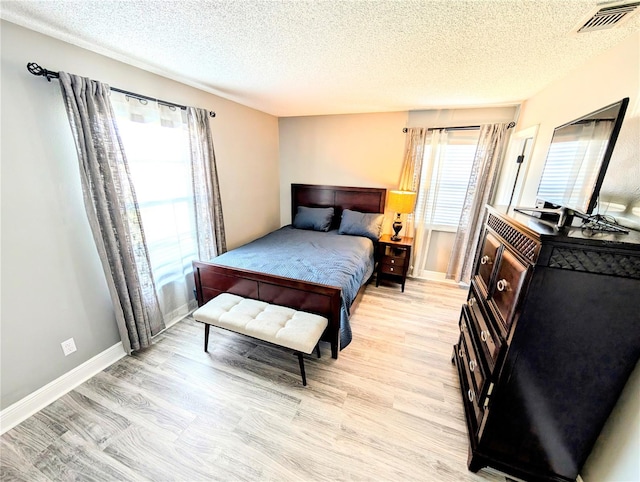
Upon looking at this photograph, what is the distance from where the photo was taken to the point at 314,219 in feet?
12.1

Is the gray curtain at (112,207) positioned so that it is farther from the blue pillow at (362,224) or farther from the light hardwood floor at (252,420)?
the blue pillow at (362,224)

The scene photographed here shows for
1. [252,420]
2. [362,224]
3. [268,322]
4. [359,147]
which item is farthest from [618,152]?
[359,147]

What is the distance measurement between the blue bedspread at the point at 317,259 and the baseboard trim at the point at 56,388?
1103 millimetres

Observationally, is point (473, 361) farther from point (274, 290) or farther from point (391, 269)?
point (391, 269)

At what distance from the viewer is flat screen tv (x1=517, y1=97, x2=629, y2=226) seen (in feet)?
3.50

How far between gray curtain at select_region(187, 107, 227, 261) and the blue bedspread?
243 millimetres

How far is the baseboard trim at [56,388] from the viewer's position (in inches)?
59.5

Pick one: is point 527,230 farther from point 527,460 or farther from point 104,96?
point 104,96

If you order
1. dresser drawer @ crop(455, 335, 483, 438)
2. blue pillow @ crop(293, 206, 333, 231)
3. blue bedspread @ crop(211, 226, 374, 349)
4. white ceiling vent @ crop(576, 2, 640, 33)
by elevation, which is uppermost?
white ceiling vent @ crop(576, 2, 640, 33)

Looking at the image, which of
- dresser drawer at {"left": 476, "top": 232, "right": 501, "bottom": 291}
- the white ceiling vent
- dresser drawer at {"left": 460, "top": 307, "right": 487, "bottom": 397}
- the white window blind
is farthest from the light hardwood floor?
the white ceiling vent

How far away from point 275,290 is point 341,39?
1869 mm

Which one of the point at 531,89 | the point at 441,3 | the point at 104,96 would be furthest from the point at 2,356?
the point at 531,89

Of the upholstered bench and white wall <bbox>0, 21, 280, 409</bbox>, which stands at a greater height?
white wall <bbox>0, 21, 280, 409</bbox>

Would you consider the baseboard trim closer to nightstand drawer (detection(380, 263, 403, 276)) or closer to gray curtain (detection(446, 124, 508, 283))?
nightstand drawer (detection(380, 263, 403, 276))
